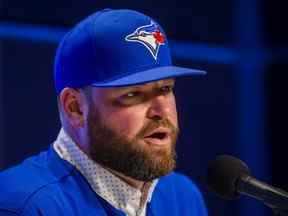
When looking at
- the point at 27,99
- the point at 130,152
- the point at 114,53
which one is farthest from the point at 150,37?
the point at 27,99

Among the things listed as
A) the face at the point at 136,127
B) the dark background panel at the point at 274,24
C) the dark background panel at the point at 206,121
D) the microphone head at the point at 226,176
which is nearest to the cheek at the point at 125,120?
the face at the point at 136,127

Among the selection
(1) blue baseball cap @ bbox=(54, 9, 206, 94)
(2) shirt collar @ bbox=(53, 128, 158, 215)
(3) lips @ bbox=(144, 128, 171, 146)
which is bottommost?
(2) shirt collar @ bbox=(53, 128, 158, 215)

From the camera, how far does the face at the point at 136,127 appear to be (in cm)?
97

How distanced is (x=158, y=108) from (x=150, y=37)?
0.36 ft

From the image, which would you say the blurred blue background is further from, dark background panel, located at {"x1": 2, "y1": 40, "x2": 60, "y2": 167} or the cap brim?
the cap brim

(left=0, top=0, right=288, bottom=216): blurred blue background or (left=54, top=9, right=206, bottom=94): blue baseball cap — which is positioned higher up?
(left=54, top=9, right=206, bottom=94): blue baseball cap

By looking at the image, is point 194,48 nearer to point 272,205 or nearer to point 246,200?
point 246,200

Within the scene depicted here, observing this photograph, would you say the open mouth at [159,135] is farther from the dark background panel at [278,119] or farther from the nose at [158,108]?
the dark background panel at [278,119]

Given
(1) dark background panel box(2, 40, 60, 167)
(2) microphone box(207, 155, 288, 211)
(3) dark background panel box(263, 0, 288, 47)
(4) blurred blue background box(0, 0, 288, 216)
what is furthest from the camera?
(3) dark background panel box(263, 0, 288, 47)

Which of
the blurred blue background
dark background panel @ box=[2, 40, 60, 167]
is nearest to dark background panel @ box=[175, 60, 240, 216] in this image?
the blurred blue background

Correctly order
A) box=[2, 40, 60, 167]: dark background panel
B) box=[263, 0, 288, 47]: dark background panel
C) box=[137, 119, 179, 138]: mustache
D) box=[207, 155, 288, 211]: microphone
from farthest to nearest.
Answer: box=[263, 0, 288, 47]: dark background panel → box=[2, 40, 60, 167]: dark background panel → box=[137, 119, 179, 138]: mustache → box=[207, 155, 288, 211]: microphone

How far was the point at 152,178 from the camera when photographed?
1.01m

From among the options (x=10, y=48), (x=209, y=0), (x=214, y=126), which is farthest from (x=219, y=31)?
(x=10, y=48)

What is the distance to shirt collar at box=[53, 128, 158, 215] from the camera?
3.33ft
